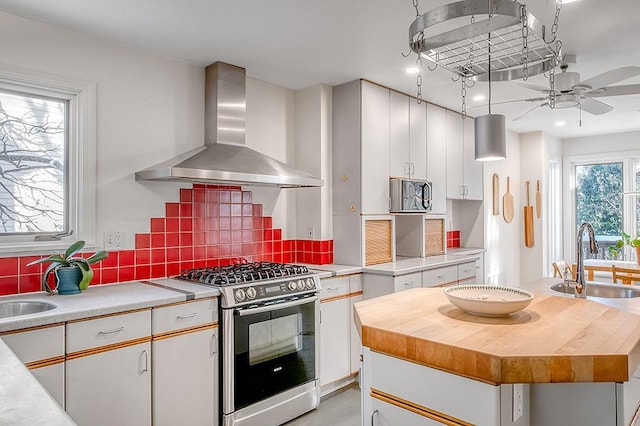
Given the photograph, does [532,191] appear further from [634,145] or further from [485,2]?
[485,2]

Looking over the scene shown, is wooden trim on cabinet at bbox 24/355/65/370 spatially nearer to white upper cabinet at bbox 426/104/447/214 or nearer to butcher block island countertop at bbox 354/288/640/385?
butcher block island countertop at bbox 354/288/640/385

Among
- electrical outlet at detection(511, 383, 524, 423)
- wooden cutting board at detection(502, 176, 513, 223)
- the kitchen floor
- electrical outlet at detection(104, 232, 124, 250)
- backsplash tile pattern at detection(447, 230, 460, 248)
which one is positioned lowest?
the kitchen floor

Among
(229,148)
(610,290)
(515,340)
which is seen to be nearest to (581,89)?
(610,290)

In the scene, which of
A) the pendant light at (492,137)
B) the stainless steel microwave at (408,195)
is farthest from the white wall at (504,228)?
the pendant light at (492,137)

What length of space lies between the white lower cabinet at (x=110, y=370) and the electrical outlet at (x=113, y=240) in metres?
0.72

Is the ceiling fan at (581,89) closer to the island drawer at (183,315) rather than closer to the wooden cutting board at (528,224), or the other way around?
the island drawer at (183,315)

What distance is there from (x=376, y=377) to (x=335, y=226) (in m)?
2.18

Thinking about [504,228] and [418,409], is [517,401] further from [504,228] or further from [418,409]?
[504,228]

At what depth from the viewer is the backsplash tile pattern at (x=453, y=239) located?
17.3ft

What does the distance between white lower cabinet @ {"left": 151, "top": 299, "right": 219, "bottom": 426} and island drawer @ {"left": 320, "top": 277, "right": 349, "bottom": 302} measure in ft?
3.04

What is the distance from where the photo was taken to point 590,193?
240 inches

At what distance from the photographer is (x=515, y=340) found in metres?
1.31

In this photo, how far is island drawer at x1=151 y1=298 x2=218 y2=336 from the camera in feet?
7.27

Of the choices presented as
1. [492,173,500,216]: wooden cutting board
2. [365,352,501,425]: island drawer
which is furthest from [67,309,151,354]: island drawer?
[492,173,500,216]: wooden cutting board
